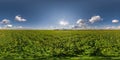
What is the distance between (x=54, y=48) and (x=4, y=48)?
3.08m

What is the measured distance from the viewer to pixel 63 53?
1570 cm

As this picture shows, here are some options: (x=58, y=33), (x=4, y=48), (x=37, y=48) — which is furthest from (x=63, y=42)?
(x=4, y=48)

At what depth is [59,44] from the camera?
1580 centimetres

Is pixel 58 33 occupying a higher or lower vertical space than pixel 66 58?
higher

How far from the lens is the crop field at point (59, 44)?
611 inches

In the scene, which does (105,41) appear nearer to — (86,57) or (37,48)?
(86,57)

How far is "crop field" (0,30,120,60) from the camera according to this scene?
611 inches

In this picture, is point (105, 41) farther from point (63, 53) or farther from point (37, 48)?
point (37, 48)

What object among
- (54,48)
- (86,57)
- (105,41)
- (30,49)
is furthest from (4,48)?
(105,41)

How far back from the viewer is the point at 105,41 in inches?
631

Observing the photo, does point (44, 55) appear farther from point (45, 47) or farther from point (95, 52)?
point (95, 52)

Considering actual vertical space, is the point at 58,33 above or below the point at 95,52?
above

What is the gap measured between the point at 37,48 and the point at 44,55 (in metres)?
0.63

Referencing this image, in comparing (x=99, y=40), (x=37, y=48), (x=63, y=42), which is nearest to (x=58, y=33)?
(x=63, y=42)
